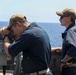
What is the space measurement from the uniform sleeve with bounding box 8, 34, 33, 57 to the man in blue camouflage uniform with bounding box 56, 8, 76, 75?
70cm

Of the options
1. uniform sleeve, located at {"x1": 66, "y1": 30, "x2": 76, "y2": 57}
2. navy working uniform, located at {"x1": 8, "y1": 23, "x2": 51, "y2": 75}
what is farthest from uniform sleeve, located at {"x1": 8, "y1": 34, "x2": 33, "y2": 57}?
uniform sleeve, located at {"x1": 66, "y1": 30, "x2": 76, "y2": 57}

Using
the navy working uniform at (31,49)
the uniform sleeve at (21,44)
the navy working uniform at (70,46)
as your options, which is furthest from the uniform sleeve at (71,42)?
the uniform sleeve at (21,44)

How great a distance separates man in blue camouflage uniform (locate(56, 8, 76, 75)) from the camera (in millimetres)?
5496

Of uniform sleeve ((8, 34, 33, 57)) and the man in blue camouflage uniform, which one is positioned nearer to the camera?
uniform sleeve ((8, 34, 33, 57))

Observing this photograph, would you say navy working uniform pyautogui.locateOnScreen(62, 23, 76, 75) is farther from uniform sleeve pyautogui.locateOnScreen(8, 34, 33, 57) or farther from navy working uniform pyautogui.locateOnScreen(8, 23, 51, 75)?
uniform sleeve pyautogui.locateOnScreen(8, 34, 33, 57)

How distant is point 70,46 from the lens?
5.48 m

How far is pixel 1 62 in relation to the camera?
4938 millimetres

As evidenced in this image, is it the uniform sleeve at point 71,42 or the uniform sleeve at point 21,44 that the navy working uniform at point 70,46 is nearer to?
the uniform sleeve at point 71,42

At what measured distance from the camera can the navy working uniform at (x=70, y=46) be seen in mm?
5480

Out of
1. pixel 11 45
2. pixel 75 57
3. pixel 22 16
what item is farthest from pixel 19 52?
pixel 75 57

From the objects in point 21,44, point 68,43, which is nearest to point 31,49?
point 21,44

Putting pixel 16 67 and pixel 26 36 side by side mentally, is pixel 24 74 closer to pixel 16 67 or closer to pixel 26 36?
pixel 16 67

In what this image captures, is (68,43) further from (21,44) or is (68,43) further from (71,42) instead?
(21,44)

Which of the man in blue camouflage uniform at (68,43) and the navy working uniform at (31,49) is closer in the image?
the navy working uniform at (31,49)
